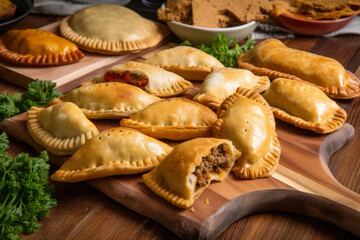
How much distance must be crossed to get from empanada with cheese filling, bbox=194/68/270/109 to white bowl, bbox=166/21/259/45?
61cm

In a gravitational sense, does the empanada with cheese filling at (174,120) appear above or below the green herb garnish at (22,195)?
above

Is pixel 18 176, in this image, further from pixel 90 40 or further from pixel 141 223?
pixel 90 40

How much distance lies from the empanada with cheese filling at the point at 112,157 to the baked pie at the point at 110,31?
1241 mm

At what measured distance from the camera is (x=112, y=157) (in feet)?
6.16

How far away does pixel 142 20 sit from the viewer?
3326 mm

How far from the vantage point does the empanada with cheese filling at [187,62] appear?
2.72 m

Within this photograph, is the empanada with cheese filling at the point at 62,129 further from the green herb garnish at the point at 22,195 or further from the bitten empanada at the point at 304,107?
the bitten empanada at the point at 304,107

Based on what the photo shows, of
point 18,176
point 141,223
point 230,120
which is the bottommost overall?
point 141,223

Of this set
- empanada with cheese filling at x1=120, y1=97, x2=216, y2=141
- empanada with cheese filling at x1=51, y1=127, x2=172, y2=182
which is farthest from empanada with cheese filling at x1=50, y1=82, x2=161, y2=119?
empanada with cheese filling at x1=51, y1=127, x2=172, y2=182

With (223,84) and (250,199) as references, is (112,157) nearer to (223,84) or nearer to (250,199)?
(250,199)

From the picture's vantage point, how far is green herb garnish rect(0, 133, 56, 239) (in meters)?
1.63

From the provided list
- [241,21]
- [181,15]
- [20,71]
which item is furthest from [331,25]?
[20,71]

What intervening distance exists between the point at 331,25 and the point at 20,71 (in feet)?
Answer: 8.97

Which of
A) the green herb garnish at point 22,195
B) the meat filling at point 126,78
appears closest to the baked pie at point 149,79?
the meat filling at point 126,78
